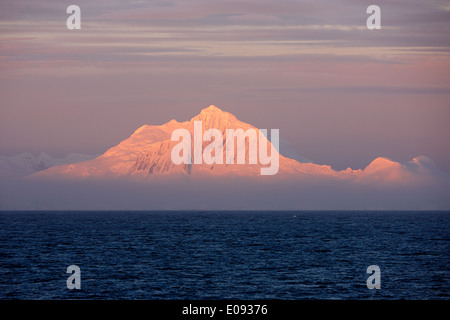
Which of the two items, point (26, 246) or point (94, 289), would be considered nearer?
point (94, 289)

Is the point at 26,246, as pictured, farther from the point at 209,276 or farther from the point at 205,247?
the point at 209,276

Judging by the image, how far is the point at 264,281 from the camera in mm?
64750

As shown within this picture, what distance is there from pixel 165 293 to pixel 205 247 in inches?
2138

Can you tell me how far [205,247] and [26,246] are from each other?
32729mm

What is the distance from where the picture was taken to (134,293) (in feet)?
186

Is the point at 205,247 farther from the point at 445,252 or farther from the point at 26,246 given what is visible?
the point at 445,252
